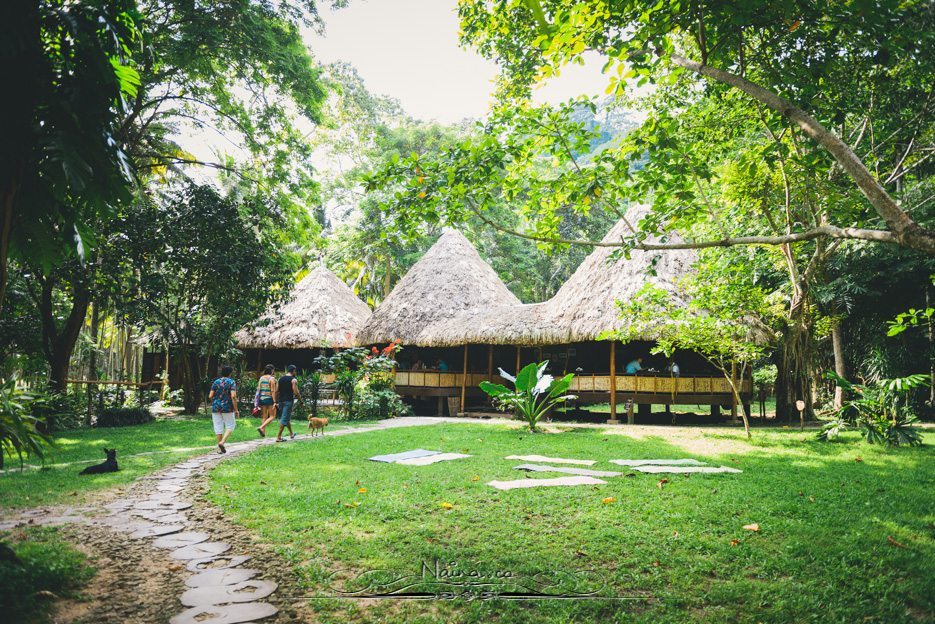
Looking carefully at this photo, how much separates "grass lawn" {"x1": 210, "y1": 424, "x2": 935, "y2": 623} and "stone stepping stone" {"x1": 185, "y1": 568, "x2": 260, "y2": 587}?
0.89 feet

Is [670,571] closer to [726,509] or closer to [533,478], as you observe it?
[726,509]

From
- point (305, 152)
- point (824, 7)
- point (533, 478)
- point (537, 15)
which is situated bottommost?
point (533, 478)

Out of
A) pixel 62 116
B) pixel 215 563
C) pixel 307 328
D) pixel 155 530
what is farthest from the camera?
pixel 307 328

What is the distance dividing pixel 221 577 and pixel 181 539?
921 millimetres

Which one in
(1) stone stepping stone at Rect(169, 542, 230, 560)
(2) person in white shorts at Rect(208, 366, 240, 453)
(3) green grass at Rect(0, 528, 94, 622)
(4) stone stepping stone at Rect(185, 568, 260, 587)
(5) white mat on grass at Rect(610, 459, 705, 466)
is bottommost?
(5) white mat on grass at Rect(610, 459, 705, 466)

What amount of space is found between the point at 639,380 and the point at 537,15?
1137 cm

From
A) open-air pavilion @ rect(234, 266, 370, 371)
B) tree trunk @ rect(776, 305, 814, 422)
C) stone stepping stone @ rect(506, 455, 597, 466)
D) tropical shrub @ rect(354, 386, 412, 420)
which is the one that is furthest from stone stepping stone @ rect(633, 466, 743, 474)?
open-air pavilion @ rect(234, 266, 370, 371)

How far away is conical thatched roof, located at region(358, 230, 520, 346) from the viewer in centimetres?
1664

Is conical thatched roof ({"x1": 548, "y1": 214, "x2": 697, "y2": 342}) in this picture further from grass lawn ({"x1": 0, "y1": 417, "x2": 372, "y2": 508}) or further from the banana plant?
grass lawn ({"x1": 0, "y1": 417, "x2": 372, "y2": 508})

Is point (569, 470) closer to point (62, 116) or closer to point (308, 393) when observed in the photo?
point (62, 116)

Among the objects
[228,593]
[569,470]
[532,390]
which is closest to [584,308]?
[532,390]

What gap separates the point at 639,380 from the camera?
1197 cm

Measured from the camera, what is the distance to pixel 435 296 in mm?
17406

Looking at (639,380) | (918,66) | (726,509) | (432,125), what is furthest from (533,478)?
(432,125)
